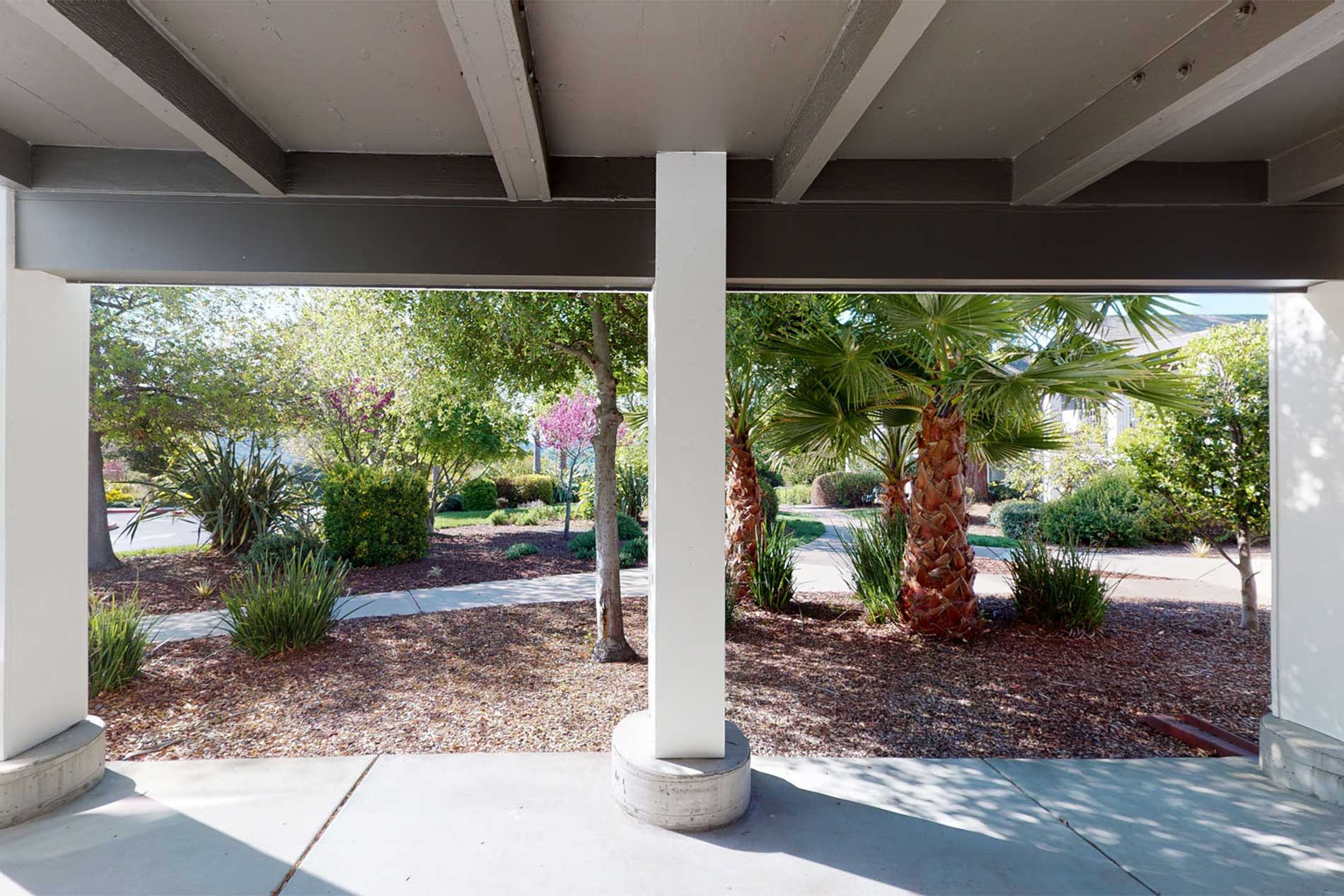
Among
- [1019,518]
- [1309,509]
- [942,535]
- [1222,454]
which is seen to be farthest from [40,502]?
[1019,518]

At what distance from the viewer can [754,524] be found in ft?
21.3

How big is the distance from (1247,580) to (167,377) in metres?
11.3

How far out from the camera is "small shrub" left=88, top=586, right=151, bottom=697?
14.4ft

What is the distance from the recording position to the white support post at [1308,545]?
9.92 feet

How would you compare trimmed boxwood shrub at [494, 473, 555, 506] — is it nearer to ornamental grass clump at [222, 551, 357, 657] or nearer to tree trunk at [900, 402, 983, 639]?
ornamental grass clump at [222, 551, 357, 657]

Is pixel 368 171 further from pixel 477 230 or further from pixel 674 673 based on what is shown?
pixel 674 673

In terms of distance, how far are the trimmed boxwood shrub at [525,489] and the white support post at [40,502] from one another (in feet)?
40.6

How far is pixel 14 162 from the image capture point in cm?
277

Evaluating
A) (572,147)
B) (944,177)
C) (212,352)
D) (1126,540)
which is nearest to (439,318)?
(572,147)

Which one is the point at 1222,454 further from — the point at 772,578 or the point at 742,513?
the point at 742,513

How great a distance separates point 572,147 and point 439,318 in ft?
8.53

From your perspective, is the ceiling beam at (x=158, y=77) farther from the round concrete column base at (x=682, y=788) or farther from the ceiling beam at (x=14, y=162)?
the round concrete column base at (x=682, y=788)

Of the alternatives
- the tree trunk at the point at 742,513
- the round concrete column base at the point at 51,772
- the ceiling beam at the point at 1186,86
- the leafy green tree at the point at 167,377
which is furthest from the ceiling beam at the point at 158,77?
the leafy green tree at the point at 167,377

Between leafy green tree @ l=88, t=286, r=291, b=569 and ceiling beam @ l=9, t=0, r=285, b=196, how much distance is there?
6.24m
